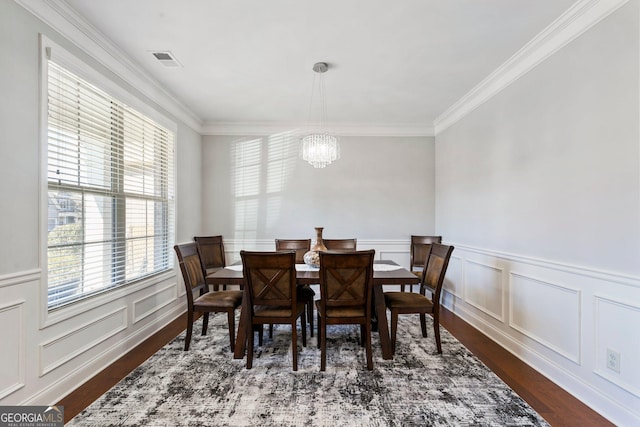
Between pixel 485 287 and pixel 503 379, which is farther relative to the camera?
pixel 485 287

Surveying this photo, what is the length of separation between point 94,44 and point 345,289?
8.98ft

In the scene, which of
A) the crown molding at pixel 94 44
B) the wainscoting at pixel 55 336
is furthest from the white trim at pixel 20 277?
the crown molding at pixel 94 44

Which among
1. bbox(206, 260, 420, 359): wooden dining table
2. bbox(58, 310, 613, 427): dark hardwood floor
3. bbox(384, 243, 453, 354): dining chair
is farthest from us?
bbox(384, 243, 453, 354): dining chair

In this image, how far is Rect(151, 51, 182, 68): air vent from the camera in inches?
102

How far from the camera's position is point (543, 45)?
7.65 ft

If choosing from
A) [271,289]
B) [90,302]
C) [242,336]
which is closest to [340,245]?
[271,289]

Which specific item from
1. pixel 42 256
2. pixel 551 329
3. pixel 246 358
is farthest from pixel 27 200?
pixel 551 329

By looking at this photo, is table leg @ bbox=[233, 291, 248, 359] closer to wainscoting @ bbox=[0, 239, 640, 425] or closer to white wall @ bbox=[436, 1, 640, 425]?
wainscoting @ bbox=[0, 239, 640, 425]

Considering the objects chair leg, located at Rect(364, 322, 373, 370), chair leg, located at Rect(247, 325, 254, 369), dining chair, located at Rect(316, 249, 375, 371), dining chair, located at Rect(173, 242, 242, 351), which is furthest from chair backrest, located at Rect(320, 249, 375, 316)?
dining chair, located at Rect(173, 242, 242, 351)

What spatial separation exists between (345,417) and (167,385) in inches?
51.6

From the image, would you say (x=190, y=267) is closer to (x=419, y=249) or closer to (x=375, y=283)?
(x=375, y=283)

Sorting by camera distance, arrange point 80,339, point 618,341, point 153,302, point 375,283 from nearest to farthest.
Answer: point 618,341
point 80,339
point 375,283
point 153,302

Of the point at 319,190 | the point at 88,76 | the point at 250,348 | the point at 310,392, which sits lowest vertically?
the point at 310,392

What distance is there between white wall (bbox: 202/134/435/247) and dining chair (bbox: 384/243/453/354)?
1.66m
